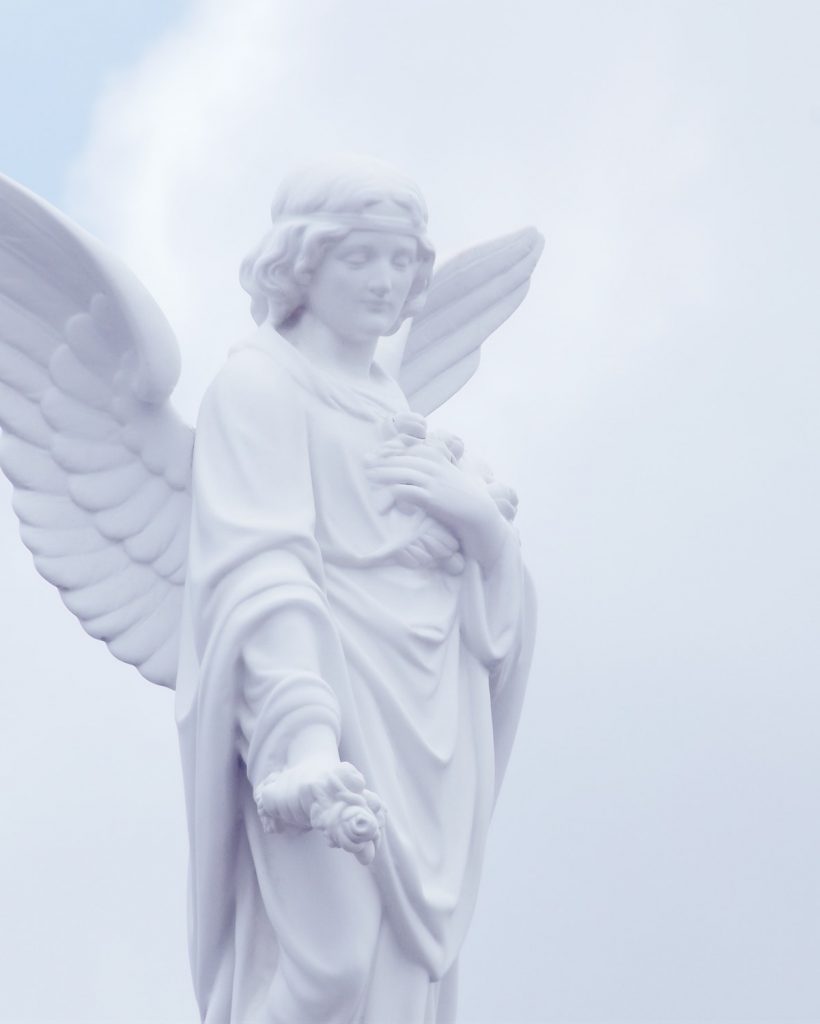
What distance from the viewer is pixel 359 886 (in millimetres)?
7918

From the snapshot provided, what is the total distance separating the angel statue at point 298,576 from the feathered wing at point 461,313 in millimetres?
633

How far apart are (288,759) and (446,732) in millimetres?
650

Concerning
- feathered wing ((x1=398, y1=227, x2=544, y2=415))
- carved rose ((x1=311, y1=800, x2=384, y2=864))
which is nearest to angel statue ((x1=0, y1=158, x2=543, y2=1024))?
carved rose ((x1=311, y1=800, x2=384, y2=864))

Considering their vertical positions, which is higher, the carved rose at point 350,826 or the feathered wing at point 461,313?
the feathered wing at point 461,313

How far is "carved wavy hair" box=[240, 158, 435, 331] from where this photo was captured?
830cm

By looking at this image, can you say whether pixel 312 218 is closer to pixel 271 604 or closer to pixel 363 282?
pixel 363 282

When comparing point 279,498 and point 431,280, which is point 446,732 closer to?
point 279,498

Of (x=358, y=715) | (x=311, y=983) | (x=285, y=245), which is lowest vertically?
(x=311, y=983)

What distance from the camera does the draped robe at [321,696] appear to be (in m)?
7.86

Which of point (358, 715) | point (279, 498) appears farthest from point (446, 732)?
point (279, 498)

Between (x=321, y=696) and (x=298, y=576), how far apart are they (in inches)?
14.6

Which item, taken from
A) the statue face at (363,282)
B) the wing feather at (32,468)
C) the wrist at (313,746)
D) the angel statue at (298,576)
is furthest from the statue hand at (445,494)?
the wing feather at (32,468)

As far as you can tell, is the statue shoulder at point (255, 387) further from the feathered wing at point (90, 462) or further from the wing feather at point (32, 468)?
the wing feather at point (32, 468)

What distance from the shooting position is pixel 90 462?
868 centimetres
